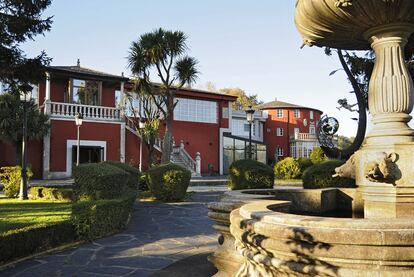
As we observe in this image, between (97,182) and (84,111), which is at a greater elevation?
(84,111)

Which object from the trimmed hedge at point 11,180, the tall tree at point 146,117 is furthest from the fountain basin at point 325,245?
the tall tree at point 146,117

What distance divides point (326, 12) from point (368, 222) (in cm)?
269

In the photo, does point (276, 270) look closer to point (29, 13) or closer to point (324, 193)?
point (324, 193)

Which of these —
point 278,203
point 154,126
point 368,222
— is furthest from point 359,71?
point 368,222

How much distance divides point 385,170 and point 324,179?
16.9 ft

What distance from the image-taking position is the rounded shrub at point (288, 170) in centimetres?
2817

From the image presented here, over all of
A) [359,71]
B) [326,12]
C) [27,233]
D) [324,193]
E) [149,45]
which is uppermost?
[149,45]

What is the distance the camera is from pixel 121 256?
584cm

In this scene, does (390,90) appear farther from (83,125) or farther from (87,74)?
(87,74)

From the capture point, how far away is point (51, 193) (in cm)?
1401

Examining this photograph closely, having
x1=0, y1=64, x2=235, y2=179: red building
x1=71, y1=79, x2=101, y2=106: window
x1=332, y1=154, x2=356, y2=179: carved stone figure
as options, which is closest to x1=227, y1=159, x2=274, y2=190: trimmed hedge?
x1=332, y1=154, x2=356, y2=179: carved stone figure

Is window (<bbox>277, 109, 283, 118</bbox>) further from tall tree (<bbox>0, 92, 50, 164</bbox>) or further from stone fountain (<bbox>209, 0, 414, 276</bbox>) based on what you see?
stone fountain (<bbox>209, 0, 414, 276</bbox>)

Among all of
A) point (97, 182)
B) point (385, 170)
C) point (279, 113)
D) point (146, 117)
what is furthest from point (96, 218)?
point (279, 113)

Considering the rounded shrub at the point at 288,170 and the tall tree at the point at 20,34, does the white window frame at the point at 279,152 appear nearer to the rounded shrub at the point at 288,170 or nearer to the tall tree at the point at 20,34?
the rounded shrub at the point at 288,170
